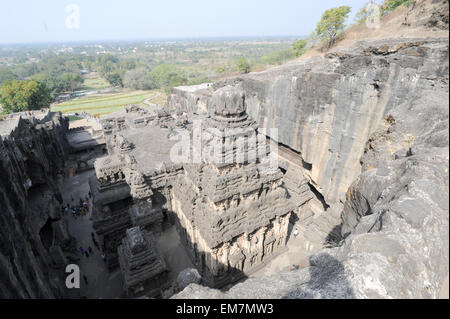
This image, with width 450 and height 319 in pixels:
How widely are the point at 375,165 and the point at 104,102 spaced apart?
217 ft

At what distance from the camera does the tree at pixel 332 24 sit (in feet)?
81.4

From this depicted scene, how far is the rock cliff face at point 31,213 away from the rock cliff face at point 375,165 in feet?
15.9

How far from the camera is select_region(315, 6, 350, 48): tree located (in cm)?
2481

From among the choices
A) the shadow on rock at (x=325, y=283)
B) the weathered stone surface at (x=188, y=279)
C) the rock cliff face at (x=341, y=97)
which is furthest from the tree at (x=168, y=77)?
the shadow on rock at (x=325, y=283)

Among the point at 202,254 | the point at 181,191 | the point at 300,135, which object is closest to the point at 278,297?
the point at 202,254

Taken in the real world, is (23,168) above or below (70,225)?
above

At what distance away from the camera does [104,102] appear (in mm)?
60375

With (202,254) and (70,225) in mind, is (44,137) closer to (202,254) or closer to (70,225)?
(70,225)

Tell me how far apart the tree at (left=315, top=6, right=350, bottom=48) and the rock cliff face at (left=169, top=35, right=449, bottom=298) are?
12510 mm

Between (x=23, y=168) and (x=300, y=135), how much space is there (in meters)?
18.9

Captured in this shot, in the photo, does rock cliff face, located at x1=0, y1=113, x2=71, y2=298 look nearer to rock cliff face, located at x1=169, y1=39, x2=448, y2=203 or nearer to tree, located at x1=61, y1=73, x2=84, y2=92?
rock cliff face, located at x1=169, y1=39, x2=448, y2=203

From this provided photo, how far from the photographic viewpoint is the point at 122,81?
8188 centimetres

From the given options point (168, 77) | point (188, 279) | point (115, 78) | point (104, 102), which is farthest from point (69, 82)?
point (188, 279)

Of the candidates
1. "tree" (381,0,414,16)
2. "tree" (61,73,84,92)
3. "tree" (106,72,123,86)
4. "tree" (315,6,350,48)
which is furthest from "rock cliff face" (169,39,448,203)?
"tree" (106,72,123,86)
